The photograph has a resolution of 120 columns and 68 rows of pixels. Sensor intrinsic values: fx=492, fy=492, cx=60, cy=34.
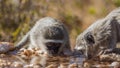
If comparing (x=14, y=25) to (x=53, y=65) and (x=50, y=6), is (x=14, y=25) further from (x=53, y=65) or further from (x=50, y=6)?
(x=53, y=65)

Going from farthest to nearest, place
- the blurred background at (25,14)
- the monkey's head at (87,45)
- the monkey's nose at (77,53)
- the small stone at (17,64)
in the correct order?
1. the blurred background at (25,14)
2. the monkey's nose at (77,53)
3. the monkey's head at (87,45)
4. the small stone at (17,64)

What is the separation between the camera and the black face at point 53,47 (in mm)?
8055

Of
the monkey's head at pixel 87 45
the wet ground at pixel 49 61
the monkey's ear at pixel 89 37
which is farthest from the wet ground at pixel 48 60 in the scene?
the monkey's ear at pixel 89 37

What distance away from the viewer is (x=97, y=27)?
797 centimetres

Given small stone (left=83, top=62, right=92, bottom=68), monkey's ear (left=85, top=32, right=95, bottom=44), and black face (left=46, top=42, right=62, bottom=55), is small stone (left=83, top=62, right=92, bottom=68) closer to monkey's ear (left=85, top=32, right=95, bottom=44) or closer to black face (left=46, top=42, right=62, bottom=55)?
monkey's ear (left=85, top=32, right=95, bottom=44)

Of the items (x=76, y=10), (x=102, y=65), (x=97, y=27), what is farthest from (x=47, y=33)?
(x=76, y=10)

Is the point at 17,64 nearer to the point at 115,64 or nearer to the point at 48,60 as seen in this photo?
the point at 48,60

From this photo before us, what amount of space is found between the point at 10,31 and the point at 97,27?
7.06 meters

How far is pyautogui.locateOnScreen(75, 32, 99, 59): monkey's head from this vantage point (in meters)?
7.84

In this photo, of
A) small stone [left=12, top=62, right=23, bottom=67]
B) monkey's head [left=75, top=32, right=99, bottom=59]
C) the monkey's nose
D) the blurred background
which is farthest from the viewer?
the blurred background

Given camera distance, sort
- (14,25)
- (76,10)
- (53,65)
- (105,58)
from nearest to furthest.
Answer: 1. (53,65)
2. (105,58)
3. (14,25)
4. (76,10)

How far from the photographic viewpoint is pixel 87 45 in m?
7.87

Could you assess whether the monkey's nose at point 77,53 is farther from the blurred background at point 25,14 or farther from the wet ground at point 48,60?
the blurred background at point 25,14

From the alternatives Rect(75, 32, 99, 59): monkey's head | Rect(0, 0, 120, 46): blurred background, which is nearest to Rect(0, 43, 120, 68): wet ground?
Rect(75, 32, 99, 59): monkey's head
